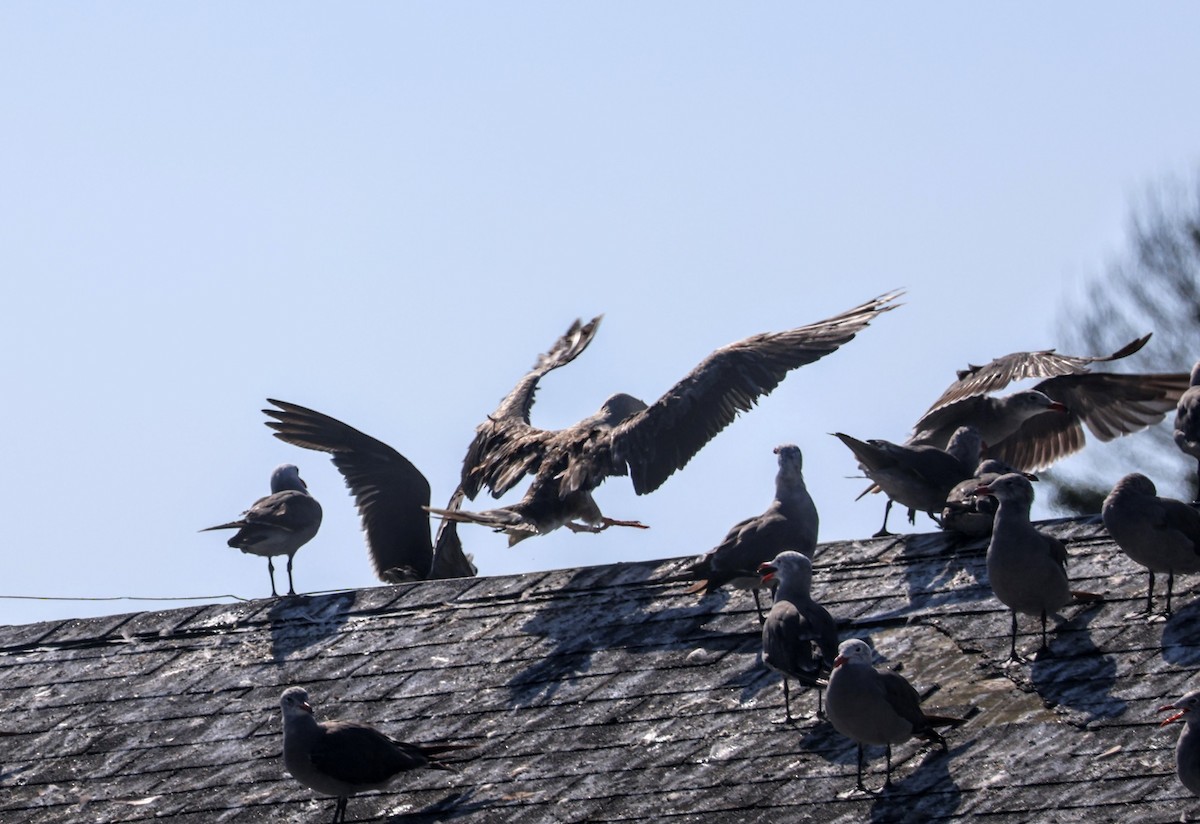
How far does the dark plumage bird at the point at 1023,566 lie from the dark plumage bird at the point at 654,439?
391 cm

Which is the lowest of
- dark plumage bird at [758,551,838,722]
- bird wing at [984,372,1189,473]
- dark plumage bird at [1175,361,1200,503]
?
dark plumage bird at [758,551,838,722]

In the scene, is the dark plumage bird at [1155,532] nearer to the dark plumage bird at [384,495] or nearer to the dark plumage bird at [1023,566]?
the dark plumage bird at [1023,566]

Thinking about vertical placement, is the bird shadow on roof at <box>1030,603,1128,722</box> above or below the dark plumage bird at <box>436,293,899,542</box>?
below

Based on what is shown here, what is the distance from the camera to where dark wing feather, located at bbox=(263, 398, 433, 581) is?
586 inches

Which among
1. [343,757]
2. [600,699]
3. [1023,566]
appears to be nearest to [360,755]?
[343,757]

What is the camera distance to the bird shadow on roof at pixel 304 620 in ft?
36.4

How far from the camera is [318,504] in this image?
14.2 metres

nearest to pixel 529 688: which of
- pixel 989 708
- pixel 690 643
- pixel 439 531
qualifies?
pixel 690 643

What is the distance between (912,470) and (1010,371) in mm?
2135

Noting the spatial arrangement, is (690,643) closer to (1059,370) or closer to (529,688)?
(529,688)

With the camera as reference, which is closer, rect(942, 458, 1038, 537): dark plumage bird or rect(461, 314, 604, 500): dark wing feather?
rect(942, 458, 1038, 537): dark plumage bird

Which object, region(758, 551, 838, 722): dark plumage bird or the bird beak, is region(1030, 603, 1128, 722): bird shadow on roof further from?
region(758, 551, 838, 722): dark plumage bird

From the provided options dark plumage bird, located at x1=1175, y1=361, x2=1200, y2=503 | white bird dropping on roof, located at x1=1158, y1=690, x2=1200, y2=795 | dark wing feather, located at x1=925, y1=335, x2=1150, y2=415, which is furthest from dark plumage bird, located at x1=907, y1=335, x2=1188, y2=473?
white bird dropping on roof, located at x1=1158, y1=690, x2=1200, y2=795

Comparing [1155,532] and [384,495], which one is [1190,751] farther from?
[384,495]
